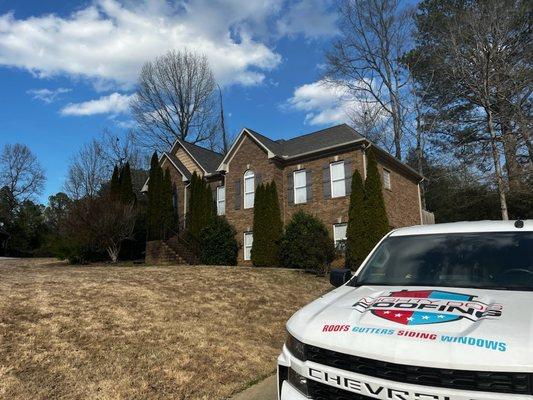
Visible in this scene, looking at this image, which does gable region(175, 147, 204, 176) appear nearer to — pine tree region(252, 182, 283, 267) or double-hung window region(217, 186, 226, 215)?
double-hung window region(217, 186, 226, 215)

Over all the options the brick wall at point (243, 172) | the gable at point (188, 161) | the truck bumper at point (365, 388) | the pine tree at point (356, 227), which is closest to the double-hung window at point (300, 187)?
the brick wall at point (243, 172)

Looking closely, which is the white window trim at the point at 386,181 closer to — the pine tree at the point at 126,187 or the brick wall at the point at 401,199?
the brick wall at the point at 401,199

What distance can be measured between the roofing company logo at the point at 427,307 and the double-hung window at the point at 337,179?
61.1ft

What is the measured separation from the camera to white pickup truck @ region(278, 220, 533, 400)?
7.46ft

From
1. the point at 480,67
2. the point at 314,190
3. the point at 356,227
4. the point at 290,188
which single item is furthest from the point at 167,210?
the point at 480,67

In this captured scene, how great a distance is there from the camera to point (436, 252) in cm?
402

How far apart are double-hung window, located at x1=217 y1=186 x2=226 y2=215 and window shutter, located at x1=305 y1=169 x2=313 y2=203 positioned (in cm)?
553

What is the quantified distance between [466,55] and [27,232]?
4296 cm

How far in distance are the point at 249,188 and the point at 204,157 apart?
6788mm

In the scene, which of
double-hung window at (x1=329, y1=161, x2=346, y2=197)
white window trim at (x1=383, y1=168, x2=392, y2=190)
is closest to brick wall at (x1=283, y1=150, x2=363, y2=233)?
double-hung window at (x1=329, y1=161, x2=346, y2=197)

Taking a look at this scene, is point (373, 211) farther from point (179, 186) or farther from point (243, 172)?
point (179, 186)

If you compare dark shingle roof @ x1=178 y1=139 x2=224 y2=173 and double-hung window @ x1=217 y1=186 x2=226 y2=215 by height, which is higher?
dark shingle roof @ x1=178 y1=139 x2=224 y2=173

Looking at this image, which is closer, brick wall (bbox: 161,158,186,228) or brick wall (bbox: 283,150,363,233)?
brick wall (bbox: 283,150,363,233)

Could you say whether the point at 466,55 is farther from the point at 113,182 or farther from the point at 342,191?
the point at 113,182
